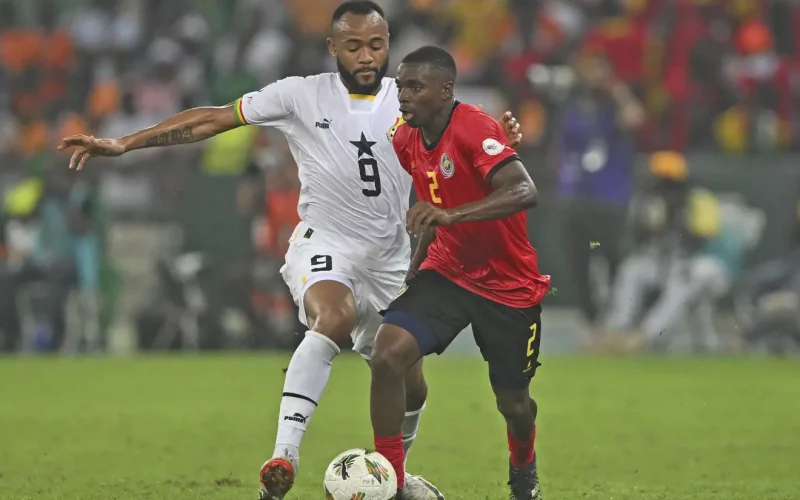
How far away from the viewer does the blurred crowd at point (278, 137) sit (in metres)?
15.0

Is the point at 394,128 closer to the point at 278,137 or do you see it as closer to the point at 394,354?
the point at 394,354

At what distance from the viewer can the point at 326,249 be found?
273 inches

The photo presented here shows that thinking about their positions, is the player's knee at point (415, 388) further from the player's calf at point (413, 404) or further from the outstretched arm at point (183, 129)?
the outstretched arm at point (183, 129)

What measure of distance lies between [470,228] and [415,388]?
1.12 metres

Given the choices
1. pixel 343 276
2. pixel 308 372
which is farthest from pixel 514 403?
pixel 343 276

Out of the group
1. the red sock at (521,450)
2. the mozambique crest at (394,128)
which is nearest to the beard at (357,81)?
the mozambique crest at (394,128)

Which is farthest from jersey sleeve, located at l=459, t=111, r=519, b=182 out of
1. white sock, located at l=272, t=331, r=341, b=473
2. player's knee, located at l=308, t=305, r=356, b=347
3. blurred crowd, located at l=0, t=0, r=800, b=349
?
blurred crowd, located at l=0, t=0, r=800, b=349

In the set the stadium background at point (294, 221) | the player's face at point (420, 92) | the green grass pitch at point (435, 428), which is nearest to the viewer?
the player's face at point (420, 92)

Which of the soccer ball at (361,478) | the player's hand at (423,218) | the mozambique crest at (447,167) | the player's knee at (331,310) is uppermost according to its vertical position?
the mozambique crest at (447,167)

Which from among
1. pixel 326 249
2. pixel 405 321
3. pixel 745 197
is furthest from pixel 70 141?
pixel 745 197

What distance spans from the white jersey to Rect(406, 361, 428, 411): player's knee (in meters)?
0.55

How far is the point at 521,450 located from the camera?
260 inches

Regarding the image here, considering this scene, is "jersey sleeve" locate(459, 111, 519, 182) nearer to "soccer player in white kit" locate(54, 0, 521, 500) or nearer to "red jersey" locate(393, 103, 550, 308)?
"red jersey" locate(393, 103, 550, 308)

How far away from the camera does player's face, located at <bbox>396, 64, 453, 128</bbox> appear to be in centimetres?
611
